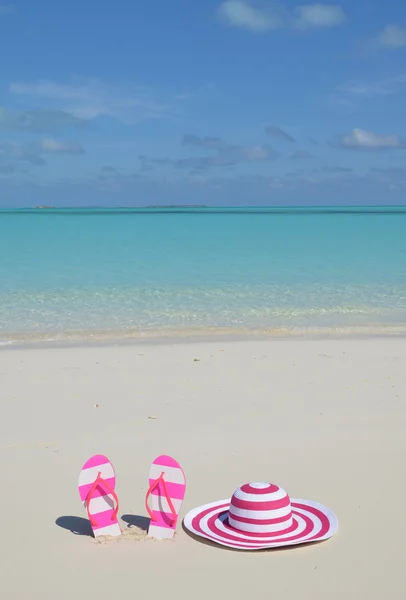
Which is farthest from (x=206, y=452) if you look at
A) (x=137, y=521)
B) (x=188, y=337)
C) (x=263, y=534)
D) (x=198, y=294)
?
(x=198, y=294)

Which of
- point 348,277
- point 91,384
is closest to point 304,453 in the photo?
point 91,384

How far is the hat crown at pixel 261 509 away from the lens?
13.4 feet

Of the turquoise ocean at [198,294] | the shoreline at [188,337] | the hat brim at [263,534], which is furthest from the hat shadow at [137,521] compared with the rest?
the turquoise ocean at [198,294]

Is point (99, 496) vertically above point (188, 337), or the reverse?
point (99, 496)

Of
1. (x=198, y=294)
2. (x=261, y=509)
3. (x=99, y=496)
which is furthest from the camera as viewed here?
(x=198, y=294)

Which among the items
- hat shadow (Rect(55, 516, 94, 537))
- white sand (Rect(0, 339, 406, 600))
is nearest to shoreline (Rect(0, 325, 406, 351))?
white sand (Rect(0, 339, 406, 600))

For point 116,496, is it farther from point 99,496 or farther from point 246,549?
point 246,549

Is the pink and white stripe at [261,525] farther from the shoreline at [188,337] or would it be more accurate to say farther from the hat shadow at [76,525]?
the shoreline at [188,337]

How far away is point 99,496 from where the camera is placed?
13.8 feet

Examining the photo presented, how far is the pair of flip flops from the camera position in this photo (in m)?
4.15

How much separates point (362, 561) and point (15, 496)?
7.45 ft

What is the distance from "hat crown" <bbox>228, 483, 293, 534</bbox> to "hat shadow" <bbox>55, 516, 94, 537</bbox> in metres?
0.89

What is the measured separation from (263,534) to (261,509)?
0.47 feet

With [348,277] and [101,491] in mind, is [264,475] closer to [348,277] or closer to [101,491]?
[101,491]
